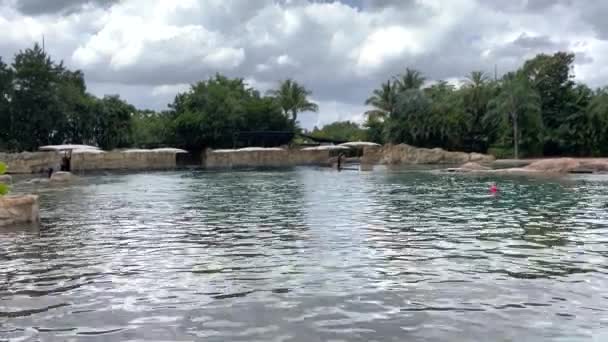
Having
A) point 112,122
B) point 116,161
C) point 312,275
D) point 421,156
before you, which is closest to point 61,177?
point 116,161

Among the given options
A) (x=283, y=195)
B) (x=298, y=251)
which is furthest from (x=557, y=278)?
(x=283, y=195)

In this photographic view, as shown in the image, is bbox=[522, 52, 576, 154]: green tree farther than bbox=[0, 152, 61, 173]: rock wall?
Yes

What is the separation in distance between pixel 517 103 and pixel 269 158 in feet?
87.1

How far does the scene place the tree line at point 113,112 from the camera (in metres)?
58.6

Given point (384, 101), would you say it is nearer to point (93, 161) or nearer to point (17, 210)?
point (93, 161)

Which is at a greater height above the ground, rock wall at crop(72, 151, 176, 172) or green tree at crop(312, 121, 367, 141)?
green tree at crop(312, 121, 367, 141)

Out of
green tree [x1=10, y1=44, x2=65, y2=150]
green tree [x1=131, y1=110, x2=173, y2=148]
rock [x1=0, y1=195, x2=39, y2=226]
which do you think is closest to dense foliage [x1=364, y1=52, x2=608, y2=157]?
green tree [x1=131, y1=110, x2=173, y2=148]

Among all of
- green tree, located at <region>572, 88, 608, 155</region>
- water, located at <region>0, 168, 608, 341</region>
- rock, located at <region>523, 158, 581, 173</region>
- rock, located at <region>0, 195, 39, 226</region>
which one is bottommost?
water, located at <region>0, 168, 608, 341</region>

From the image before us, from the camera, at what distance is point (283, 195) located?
1005 inches

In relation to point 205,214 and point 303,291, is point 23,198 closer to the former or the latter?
point 205,214

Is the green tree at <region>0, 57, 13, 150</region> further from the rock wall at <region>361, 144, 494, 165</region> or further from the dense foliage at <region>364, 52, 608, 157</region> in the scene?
the dense foliage at <region>364, 52, 608, 157</region>

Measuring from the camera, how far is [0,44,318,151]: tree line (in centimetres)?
5862

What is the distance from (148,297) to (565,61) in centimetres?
6071

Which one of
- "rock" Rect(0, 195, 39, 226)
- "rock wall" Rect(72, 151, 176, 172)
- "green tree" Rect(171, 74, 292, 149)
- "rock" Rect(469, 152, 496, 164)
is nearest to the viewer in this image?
"rock" Rect(0, 195, 39, 226)
